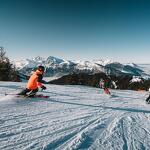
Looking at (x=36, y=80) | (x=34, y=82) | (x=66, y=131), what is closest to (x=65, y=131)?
(x=66, y=131)

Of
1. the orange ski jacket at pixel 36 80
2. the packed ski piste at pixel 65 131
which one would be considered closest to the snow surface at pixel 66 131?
the packed ski piste at pixel 65 131

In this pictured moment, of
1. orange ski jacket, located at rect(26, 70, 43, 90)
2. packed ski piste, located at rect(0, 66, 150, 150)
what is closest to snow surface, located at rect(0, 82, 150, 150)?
packed ski piste, located at rect(0, 66, 150, 150)

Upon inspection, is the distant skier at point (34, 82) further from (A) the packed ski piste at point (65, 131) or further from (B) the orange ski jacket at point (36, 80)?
(A) the packed ski piste at point (65, 131)

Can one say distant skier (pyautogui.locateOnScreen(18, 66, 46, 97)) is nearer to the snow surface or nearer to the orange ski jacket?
the orange ski jacket

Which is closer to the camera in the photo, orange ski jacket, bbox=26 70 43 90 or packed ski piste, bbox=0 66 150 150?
packed ski piste, bbox=0 66 150 150

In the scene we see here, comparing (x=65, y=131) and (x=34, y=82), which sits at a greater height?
(x=34, y=82)

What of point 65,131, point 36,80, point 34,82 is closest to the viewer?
point 65,131

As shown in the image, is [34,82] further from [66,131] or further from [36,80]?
[66,131]

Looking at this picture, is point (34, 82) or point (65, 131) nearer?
point (65, 131)

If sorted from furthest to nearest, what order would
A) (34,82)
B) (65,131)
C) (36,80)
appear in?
(34,82) → (36,80) → (65,131)

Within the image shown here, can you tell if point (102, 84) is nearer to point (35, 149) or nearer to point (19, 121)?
point (19, 121)

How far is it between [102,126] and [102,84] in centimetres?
1539

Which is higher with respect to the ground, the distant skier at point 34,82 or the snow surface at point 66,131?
the distant skier at point 34,82

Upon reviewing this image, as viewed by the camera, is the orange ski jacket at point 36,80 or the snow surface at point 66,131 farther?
the orange ski jacket at point 36,80
